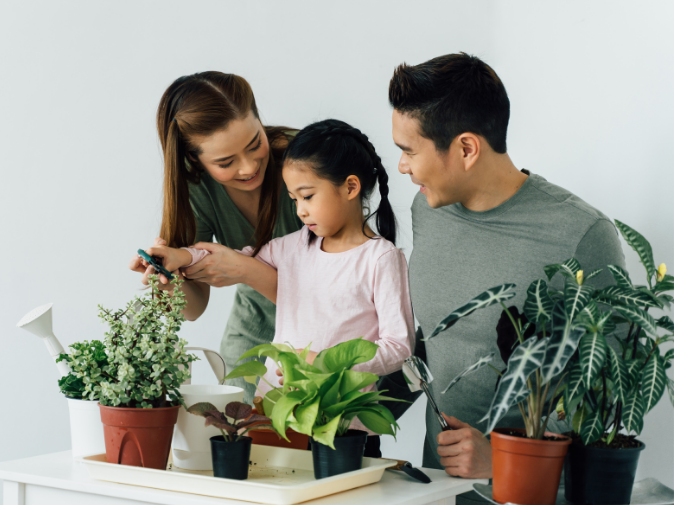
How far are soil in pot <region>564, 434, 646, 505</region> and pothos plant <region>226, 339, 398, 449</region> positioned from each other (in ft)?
0.95

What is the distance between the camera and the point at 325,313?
1.52 m

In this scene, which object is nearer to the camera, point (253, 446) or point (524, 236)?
point (253, 446)

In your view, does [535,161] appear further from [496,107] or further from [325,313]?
[325,313]

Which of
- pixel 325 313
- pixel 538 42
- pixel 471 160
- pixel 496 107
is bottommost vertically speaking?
pixel 325 313

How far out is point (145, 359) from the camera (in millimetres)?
1052

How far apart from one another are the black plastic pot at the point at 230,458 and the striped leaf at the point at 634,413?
0.54 m

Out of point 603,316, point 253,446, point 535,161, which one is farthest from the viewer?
point 535,161

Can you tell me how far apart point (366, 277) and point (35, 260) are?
55.9 inches

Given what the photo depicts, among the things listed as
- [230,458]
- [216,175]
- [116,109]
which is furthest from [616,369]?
[116,109]

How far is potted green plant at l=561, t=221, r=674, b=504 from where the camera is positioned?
34.3 inches

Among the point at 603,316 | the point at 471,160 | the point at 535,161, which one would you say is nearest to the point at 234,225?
the point at 471,160

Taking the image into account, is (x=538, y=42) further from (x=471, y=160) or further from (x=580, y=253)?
(x=580, y=253)

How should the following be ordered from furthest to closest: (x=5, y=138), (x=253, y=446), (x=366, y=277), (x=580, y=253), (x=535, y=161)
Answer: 1. (x=5, y=138)
2. (x=535, y=161)
3. (x=366, y=277)
4. (x=580, y=253)
5. (x=253, y=446)

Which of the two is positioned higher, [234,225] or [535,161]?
[535,161]
